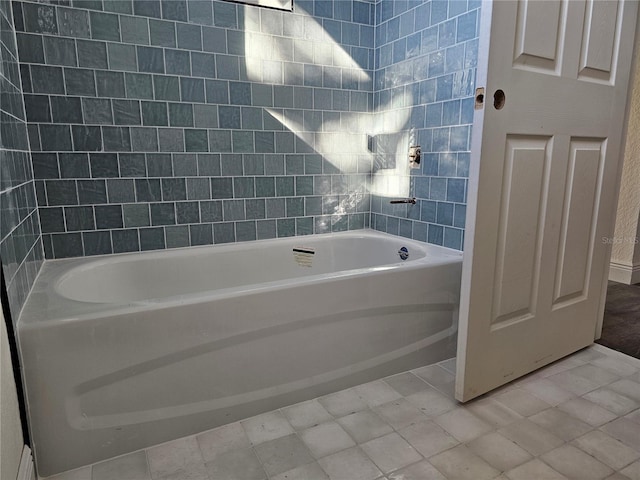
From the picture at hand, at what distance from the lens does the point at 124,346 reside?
1.27 metres

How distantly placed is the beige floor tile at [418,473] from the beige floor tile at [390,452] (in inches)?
0.7

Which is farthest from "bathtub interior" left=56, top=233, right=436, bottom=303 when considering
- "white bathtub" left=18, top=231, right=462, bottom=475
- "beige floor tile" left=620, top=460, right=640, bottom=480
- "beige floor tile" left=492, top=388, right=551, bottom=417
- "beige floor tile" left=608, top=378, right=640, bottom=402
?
"beige floor tile" left=620, top=460, right=640, bottom=480

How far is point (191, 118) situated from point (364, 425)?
5.34 feet

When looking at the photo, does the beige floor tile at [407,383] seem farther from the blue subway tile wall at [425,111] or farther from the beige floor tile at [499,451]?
the blue subway tile wall at [425,111]

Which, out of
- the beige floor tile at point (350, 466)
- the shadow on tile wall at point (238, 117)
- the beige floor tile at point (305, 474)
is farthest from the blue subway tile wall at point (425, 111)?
the beige floor tile at point (305, 474)

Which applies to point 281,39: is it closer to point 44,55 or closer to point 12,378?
point 44,55

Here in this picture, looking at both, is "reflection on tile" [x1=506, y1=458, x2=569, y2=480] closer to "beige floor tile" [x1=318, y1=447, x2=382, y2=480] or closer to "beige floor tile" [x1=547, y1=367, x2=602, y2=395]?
"beige floor tile" [x1=318, y1=447, x2=382, y2=480]

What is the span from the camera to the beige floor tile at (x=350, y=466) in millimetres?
1218

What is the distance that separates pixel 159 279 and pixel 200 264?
212 mm

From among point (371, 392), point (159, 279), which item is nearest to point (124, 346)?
point (159, 279)

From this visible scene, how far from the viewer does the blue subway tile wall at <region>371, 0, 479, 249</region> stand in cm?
195

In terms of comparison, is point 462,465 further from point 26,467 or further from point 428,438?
point 26,467

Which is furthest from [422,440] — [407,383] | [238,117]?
[238,117]

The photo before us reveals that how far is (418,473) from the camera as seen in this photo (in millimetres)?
1223
